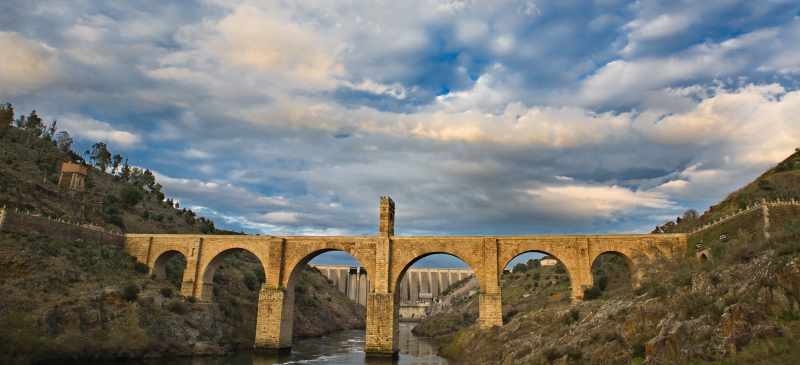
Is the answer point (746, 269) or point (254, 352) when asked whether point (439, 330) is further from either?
point (746, 269)

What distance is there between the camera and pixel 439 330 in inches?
1889

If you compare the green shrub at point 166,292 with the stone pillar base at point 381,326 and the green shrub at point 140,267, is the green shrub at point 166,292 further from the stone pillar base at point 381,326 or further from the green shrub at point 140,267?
the stone pillar base at point 381,326

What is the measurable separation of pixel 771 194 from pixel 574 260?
59.0 ft

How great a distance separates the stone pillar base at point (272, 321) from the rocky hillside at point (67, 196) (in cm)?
1728

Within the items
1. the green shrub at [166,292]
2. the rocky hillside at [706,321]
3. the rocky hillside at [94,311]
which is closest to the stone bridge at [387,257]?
the green shrub at [166,292]

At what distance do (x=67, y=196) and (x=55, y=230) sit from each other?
10661 mm

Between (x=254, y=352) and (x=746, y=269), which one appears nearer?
(x=746, y=269)

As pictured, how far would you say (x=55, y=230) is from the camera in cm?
2998

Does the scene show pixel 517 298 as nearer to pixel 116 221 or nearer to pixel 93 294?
pixel 93 294

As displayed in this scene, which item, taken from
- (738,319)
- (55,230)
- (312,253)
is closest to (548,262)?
(312,253)

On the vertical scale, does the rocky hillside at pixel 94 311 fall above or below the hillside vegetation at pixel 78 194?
below

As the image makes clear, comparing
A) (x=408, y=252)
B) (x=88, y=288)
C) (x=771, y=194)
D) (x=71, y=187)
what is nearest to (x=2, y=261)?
(x=88, y=288)

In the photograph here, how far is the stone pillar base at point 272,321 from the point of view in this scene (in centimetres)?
2920

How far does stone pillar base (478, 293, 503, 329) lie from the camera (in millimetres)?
A: 27125
